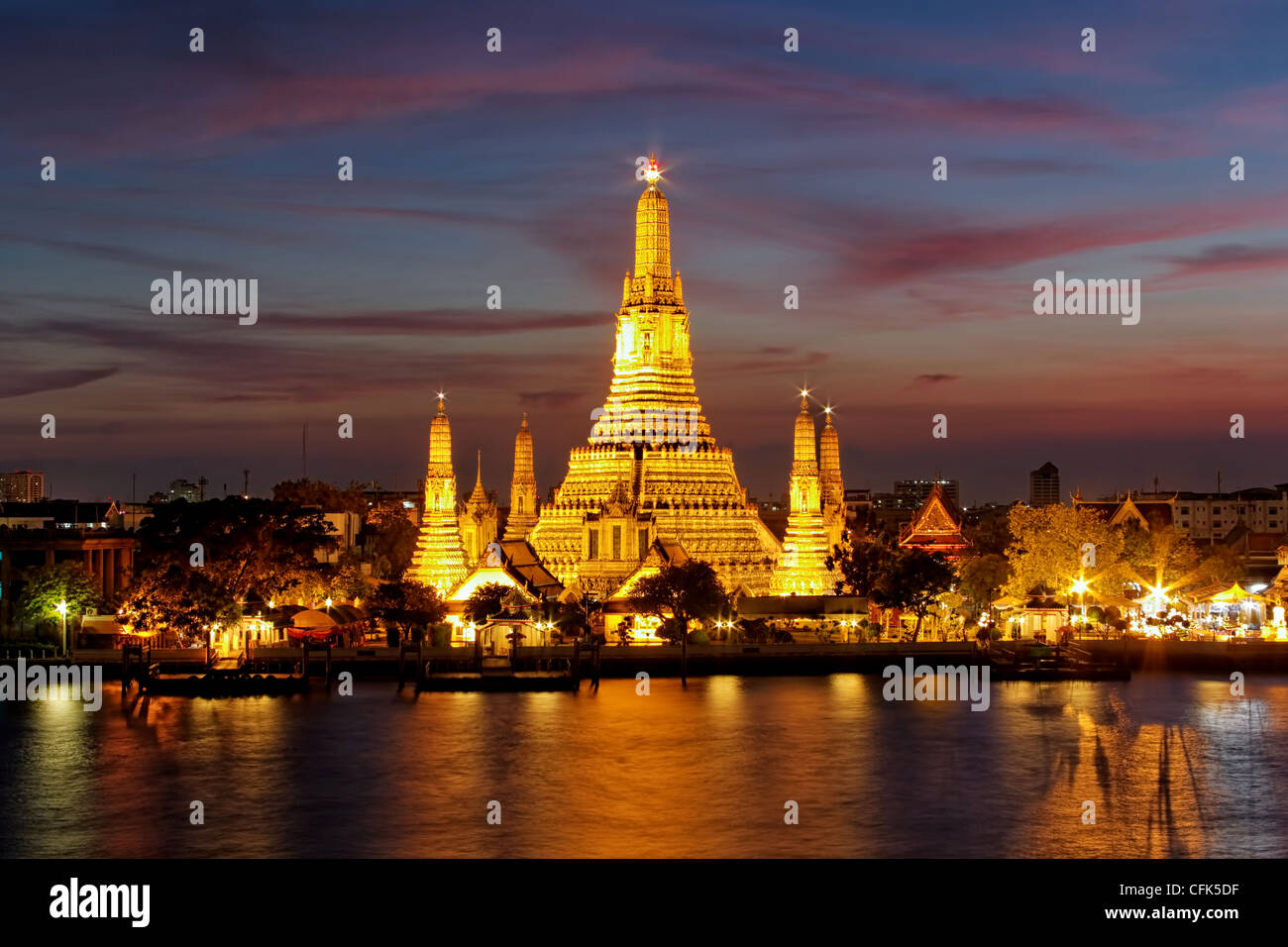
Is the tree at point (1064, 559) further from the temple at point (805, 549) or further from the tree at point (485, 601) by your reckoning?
the tree at point (485, 601)

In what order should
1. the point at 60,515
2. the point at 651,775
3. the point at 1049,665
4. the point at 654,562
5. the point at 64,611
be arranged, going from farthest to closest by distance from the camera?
the point at 60,515
the point at 654,562
the point at 1049,665
the point at 64,611
the point at 651,775

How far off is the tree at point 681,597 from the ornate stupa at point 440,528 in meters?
11.0

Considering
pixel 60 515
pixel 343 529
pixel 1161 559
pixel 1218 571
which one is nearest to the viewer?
pixel 1161 559

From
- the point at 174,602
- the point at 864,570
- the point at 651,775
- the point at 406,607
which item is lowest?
the point at 651,775

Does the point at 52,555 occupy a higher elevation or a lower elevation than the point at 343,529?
A: lower

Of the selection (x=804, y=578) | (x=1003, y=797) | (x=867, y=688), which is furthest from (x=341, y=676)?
(x=1003, y=797)

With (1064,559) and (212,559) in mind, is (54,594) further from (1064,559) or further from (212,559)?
(1064,559)

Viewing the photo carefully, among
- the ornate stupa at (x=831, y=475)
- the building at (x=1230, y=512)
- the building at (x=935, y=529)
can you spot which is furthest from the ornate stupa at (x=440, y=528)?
the building at (x=1230, y=512)

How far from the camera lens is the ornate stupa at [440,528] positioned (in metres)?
87.3

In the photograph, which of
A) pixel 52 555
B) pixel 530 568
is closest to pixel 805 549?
pixel 530 568

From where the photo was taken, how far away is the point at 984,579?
89.8 m

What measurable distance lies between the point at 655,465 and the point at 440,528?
39.6 ft

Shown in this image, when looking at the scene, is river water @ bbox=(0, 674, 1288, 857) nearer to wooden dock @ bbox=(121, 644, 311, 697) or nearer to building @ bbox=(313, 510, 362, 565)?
wooden dock @ bbox=(121, 644, 311, 697)

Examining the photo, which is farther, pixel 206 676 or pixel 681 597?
pixel 681 597
